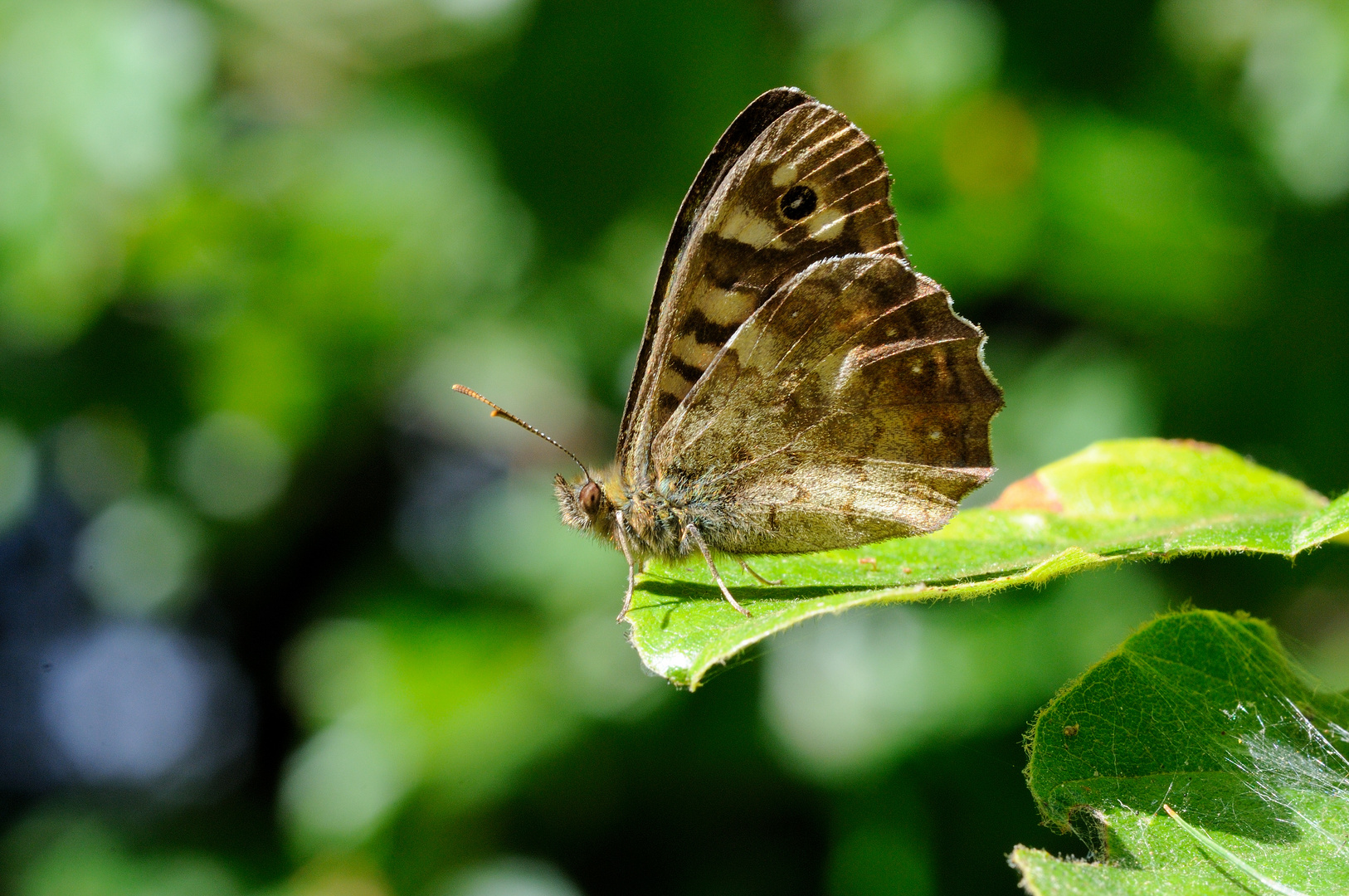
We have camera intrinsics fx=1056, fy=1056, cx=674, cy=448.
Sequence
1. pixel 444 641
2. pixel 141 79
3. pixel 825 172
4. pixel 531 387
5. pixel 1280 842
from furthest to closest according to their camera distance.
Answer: pixel 531 387
pixel 444 641
pixel 141 79
pixel 825 172
pixel 1280 842

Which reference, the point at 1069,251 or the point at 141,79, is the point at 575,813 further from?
the point at 141,79

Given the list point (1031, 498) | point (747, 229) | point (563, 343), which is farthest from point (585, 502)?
point (563, 343)

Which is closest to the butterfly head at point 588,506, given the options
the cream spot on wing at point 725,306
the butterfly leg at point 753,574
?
the butterfly leg at point 753,574

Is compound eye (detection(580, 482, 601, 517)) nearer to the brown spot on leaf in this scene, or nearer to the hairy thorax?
the hairy thorax

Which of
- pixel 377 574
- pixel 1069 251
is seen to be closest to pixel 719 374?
pixel 1069 251

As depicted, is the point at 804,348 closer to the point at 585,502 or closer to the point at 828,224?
the point at 828,224

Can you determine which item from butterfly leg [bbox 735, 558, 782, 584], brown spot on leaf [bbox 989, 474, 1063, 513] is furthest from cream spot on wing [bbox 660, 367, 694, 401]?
brown spot on leaf [bbox 989, 474, 1063, 513]

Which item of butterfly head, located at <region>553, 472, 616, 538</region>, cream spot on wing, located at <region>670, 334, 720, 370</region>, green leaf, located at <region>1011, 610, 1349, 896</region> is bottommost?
butterfly head, located at <region>553, 472, 616, 538</region>
